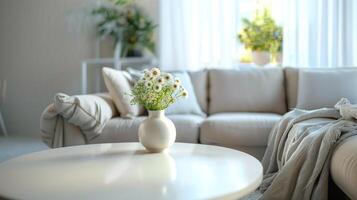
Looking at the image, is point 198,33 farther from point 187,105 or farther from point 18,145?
point 18,145

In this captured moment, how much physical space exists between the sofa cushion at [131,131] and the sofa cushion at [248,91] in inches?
23.1

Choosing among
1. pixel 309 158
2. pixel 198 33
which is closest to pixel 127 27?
pixel 198 33

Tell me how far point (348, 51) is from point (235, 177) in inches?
105

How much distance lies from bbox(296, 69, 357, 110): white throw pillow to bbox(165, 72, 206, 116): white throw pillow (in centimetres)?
78

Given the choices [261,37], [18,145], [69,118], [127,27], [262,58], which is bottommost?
[18,145]

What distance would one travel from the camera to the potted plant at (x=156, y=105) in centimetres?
199

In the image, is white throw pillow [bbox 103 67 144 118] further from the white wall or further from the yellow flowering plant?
the white wall

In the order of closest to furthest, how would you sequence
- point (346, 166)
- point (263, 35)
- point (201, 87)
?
point (346, 166) → point (201, 87) → point (263, 35)

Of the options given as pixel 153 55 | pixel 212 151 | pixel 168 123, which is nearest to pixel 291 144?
pixel 212 151

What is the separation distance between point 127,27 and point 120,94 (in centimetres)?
144

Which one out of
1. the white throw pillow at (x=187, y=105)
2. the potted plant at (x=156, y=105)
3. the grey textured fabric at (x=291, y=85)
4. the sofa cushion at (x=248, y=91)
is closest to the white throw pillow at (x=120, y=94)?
the white throw pillow at (x=187, y=105)

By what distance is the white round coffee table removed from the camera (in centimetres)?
137

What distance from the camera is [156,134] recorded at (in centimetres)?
198

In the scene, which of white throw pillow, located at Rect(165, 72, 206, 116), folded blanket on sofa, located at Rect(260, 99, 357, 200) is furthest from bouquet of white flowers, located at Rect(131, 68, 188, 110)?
white throw pillow, located at Rect(165, 72, 206, 116)
